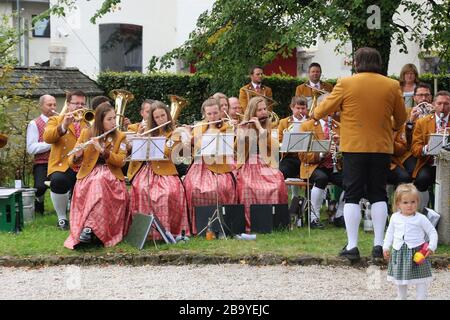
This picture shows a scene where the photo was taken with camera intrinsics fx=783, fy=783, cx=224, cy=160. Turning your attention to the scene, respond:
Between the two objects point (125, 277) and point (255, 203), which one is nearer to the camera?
point (125, 277)

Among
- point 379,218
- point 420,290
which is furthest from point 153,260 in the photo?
point 420,290

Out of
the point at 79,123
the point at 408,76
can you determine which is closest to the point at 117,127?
the point at 79,123

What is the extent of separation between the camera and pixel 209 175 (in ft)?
30.1

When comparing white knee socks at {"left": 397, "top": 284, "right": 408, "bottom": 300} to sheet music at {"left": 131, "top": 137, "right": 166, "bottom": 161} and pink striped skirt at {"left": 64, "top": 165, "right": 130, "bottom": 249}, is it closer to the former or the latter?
sheet music at {"left": 131, "top": 137, "right": 166, "bottom": 161}

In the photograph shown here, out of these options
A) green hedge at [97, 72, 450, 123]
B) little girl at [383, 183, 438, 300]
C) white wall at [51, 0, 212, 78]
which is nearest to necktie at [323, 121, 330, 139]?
little girl at [383, 183, 438, 300]

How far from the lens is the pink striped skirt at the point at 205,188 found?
905 centimetres

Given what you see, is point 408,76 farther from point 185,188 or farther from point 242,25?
point 185,188

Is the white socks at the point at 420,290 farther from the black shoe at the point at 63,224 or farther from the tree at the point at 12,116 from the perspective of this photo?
the tree at the point at 12,116

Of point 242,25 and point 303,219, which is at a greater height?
point 242,25

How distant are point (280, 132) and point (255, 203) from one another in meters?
1.35

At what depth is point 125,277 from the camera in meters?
7.34

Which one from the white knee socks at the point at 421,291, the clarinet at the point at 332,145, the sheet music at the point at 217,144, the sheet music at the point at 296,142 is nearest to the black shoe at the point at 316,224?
the clarinet at the point at 332,145

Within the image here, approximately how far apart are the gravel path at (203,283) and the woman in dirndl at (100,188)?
23.0 inches

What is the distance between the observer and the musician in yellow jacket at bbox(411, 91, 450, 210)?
359 inches
